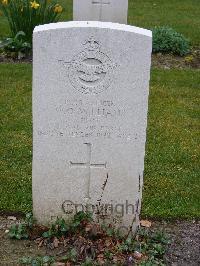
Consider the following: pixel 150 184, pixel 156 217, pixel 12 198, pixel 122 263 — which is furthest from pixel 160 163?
pixel 122 263

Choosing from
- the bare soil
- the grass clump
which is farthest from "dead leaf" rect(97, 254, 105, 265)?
the bare soil

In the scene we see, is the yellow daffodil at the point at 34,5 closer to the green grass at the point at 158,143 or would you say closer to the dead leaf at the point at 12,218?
the green grass at the point at 158,143

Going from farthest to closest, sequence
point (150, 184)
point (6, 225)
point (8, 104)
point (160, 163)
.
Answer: point (8, 104)
point (160, 163)
point (150, 184)
point (6, 225)

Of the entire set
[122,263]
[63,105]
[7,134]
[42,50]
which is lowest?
[122,263]

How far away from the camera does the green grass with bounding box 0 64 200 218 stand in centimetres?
515

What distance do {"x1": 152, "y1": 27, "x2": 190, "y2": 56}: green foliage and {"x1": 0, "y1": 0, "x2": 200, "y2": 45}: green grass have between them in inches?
35.7

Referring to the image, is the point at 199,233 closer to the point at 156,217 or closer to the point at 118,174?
the point at 156,217

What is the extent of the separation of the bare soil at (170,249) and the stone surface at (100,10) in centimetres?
605

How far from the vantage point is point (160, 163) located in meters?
5.94

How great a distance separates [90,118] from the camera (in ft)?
13.8

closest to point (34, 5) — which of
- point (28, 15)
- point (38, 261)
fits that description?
point (28, 15)

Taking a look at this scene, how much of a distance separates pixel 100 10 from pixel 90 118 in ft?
20.8

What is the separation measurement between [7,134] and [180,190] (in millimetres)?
2077

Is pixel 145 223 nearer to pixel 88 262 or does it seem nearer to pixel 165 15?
pixel 88 262
